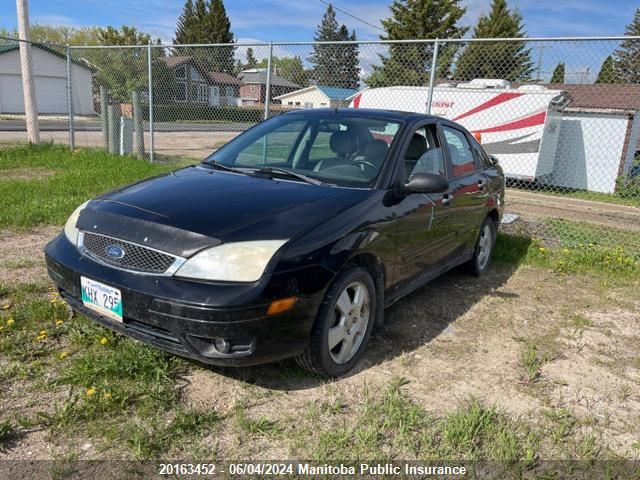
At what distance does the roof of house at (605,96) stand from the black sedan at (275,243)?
1592cm

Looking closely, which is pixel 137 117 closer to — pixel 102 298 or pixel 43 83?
pixel 102 298

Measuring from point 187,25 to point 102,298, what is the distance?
63.4 meters

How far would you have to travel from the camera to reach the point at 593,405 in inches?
121

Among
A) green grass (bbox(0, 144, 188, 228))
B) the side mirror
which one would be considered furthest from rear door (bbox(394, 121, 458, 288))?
green grass (bbox(0, 144, 188, 228))

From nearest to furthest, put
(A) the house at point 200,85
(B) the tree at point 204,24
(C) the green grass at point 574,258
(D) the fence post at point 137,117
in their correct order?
(C) the green grass at point 574,258, (D) the fence post at point 137,117, (A) the house at point 200,85, (B) the tree at point 204,24

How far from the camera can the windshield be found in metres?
3.56

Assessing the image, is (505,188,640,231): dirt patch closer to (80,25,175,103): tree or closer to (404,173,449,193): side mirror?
(404,173,449,193): side mirror

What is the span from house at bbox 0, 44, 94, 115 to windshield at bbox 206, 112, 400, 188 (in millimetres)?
34446

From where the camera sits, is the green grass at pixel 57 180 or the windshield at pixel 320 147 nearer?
the windshield at pixel 320 147

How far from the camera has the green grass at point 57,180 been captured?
6.17 meters

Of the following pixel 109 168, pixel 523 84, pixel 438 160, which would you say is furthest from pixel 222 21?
pixel 438 160

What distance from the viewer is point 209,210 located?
284 centimetres

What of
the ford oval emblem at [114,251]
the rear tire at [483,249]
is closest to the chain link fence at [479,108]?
the rear tire at [483,249]

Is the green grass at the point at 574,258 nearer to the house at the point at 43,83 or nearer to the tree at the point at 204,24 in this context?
the house at the point at 43,83
